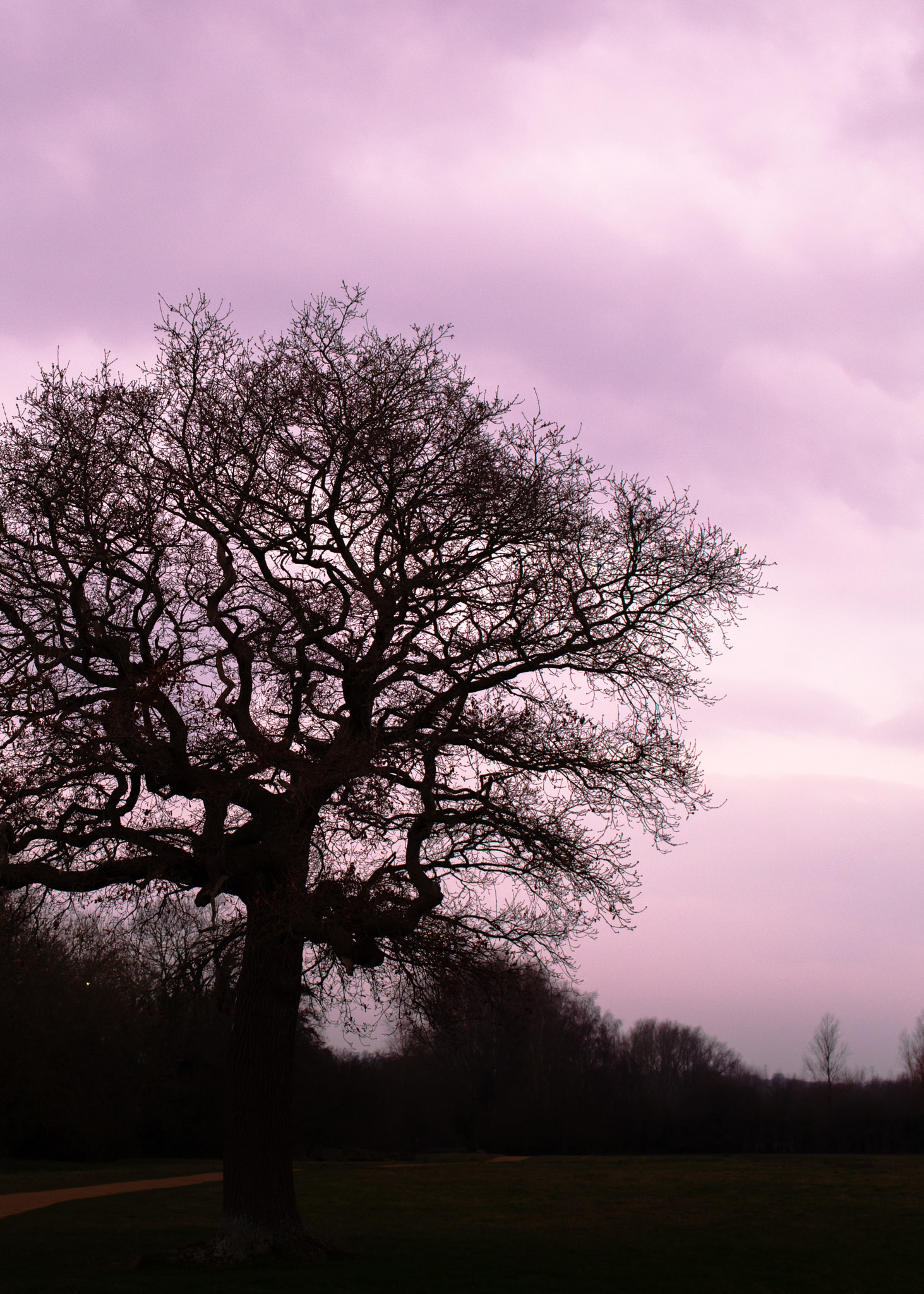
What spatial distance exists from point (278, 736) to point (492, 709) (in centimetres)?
294

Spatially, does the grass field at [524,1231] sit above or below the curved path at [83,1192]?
above

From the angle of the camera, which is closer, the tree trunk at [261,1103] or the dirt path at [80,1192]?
the tree trunk at [261,1103]

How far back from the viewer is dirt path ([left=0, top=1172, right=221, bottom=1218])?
21875mm

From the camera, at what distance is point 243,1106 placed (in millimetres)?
13047

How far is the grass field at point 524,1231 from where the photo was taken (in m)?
12.7

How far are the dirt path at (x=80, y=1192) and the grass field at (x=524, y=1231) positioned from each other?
76 cm

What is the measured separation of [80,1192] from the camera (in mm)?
24625

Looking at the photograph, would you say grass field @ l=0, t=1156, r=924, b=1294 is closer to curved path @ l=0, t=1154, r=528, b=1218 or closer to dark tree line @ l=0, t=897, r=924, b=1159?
curved path @ l=0, t=1154, r=528, b=1218

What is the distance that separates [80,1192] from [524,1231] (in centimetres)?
1236

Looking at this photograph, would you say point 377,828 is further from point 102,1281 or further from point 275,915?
point 102,1281

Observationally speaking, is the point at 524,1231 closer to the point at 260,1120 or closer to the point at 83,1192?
the point at 260,1120

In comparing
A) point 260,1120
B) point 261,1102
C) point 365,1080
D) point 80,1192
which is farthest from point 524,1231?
point 365,1080

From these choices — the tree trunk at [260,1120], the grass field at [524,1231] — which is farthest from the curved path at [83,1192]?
the tree trunk at [260,1120]

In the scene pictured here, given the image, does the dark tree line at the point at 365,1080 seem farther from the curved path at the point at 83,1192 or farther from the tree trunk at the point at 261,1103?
the curved path at the point at 83,1192
